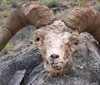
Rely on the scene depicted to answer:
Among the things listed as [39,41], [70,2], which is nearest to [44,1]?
[70,2]

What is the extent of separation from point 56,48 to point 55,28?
568 millimetres

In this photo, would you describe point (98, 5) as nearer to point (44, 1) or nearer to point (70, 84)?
point (44, 1)

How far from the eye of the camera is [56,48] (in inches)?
238

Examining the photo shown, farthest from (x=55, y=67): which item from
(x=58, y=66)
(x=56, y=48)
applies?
(x=56, y=48)

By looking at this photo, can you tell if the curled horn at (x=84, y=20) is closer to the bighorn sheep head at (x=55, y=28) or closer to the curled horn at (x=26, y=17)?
the bighorn sheep head at (x=55, y=28)

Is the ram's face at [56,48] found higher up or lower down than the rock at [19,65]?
higher up

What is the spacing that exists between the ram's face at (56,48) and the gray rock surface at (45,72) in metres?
0.32

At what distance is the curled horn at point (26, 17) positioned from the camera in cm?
689

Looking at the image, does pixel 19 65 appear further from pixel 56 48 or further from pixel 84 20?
pixel 56 48

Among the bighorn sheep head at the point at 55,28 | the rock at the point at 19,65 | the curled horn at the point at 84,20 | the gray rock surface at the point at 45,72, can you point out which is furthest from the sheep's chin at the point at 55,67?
the rock at the point at 19,65

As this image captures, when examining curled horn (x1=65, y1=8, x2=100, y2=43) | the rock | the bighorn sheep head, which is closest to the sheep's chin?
the bighorn sheep head

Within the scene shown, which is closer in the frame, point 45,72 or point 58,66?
point 58,66

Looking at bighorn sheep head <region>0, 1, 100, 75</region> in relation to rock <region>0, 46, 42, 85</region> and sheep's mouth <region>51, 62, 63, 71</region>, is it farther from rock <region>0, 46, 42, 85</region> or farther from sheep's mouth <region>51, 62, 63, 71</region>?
rock <region>0, 46, 42, 85</region>

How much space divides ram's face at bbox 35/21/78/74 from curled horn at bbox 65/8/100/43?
26 cm
